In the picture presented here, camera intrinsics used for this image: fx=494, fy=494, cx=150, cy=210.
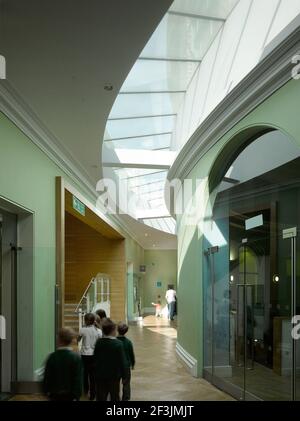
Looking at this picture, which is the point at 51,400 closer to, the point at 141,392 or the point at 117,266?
the point at 141,392

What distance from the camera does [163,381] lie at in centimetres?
991

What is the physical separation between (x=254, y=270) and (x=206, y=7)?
429 cm

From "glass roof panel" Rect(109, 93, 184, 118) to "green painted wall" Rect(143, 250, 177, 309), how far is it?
25668mm

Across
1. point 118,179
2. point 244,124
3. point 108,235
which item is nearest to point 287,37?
point 244,124

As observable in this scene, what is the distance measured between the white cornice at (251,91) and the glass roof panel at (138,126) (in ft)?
6.92

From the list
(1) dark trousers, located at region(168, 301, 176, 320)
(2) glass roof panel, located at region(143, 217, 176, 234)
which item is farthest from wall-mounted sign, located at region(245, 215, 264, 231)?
(1) dark trousers, located at region(168, 301, 176, 320)

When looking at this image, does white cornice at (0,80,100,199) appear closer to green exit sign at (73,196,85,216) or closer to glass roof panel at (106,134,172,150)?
green exit sign at (73,196,85,216)

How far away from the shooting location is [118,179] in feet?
55.8

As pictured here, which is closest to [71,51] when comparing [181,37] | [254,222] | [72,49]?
[72,49]

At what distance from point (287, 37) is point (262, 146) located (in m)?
2.73

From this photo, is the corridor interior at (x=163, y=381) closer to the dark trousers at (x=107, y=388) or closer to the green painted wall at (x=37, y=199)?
the dark trousers at (x=107, y=388)

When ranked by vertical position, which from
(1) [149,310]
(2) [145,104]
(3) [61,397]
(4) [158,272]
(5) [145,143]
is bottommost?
(1) [149,310]

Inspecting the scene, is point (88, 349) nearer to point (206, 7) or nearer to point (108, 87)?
point (108, 87)

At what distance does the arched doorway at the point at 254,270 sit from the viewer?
6582 millimetres
